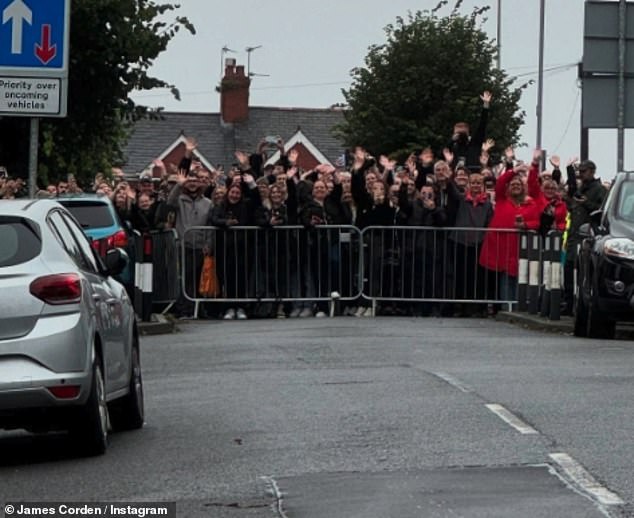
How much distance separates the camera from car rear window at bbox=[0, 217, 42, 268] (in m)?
11.8

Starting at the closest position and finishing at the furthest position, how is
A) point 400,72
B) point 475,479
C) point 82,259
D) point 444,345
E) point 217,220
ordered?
point 475,479 < point 82,259 < point 444,345 < point 217,220 < point 400,72

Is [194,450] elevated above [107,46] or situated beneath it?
situated beneath

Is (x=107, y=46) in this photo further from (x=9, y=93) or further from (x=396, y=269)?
(x=9, y=93)

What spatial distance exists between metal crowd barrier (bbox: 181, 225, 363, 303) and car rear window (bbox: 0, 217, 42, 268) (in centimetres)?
1640

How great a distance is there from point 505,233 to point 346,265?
2267 mm

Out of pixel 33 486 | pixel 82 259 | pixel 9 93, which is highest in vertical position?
pixel 9 93

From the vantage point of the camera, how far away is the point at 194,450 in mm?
11961

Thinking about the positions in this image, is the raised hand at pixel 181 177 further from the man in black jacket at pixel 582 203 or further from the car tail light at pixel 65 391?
the car tail light at pixel 65 391

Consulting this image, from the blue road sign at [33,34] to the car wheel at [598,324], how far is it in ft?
20.7

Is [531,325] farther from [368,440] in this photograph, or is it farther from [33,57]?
[368,440]

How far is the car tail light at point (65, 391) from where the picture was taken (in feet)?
37.9

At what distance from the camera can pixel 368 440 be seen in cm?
Answer: 1203

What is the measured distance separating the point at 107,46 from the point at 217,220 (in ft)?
10.5

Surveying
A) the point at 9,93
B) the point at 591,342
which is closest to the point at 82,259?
the point at 9,93
